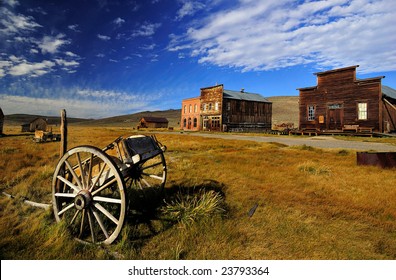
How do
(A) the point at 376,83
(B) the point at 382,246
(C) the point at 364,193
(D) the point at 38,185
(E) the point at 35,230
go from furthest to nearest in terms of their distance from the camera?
(A) the point at 376,83
(D) the point at 38,185
(C) the point at 364,193
(E) the point at 35,230
(B) the point at 382,246

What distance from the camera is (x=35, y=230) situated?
11.7 ft

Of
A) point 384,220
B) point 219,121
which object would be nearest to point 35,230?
point 384,220

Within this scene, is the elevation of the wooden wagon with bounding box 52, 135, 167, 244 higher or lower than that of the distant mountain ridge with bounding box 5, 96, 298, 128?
lower

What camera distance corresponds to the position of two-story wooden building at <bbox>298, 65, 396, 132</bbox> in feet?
69.6

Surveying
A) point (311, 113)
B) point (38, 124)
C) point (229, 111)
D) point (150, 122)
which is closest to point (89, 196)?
point (311, 113)

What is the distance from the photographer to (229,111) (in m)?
35.9

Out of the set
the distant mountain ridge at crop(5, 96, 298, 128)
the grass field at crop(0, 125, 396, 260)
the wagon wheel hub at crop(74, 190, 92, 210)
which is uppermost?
the distant mountain ridge at crop(5, 96, 298, 128)

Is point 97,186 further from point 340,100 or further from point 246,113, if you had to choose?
point 246,113

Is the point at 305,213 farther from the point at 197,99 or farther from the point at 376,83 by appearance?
the point at 197,99

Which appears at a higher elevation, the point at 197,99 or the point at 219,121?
the point at 197,99

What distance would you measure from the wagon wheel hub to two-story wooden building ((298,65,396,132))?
2603 cm

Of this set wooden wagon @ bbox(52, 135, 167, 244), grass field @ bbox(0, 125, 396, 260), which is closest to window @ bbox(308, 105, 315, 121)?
grass field @ bbox(0, 125, 396, 260)

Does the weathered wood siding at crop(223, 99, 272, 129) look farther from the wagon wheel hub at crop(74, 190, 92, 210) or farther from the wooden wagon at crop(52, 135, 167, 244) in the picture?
the wagon wheel hub at crop(74, 190, 92, 210)
